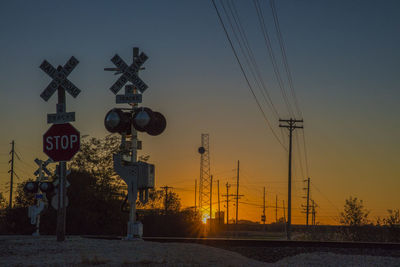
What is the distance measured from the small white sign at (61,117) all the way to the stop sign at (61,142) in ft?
1.34

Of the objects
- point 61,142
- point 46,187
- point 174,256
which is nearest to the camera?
point 174,256

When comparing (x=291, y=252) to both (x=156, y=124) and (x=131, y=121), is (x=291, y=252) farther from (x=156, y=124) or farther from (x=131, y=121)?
(x=131, y=121)

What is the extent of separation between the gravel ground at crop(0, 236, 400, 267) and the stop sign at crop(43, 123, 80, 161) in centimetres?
243

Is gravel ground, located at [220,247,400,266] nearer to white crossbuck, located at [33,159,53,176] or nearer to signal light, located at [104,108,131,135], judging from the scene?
signal light, located at [104,108,131,135]

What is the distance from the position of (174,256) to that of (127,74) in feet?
22.1

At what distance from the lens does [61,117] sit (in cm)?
1620

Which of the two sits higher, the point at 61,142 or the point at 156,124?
the point at 156,124

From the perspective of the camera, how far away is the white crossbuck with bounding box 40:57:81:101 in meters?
17.0

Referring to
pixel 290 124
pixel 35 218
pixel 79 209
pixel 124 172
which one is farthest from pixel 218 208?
pixel 124 172

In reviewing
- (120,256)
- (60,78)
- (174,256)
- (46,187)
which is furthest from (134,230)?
(46,187)

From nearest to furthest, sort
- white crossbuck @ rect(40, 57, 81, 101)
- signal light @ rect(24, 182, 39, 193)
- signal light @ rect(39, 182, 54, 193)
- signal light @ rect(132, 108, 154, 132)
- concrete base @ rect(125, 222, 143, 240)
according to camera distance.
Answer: concrete base @ rect(125, 222, 143, 240)
signal light @ rect(132, 108, 154, 132)
white crossbuck @ rect(40, 57, 81, 101)
signal light @ rect(39, 182, 54, 193)
signal light @ rect(24, 182, 39, 193)

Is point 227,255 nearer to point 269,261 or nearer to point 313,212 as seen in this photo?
point 269,261

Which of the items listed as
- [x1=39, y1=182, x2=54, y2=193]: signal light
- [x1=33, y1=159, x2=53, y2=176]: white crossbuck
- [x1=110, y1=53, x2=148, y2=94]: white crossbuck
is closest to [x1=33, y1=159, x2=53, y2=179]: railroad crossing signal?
[x1=33, y1=159, x2=53, y2=176]: white crossbuck

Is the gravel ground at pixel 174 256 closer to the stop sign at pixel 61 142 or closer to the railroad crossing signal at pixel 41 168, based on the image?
the stop sign at pixel 61 142
